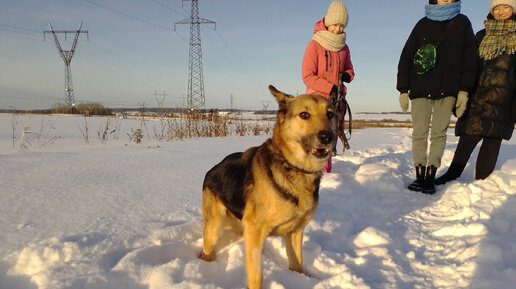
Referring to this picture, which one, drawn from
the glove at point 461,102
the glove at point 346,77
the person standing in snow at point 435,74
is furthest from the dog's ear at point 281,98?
the glove at point 461,102

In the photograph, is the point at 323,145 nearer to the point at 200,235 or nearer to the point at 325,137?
the point at 325,137

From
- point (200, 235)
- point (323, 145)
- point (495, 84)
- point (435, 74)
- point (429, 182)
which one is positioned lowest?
point (200, 235)

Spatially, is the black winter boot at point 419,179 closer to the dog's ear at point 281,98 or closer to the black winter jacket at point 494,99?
the black winter jacket at point 494,99

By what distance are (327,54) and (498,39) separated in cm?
251

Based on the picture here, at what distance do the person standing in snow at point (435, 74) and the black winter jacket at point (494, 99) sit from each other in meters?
0.35

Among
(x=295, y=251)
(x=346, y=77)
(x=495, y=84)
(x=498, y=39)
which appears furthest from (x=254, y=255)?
(x=498, y=39)

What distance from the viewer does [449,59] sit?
13.6 feet

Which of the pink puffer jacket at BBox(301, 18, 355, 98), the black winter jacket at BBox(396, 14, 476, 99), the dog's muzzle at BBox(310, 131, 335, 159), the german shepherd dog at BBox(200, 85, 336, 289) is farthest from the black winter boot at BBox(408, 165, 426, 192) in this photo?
the dog's muzzle at BBox(310, 131, 335, 159)

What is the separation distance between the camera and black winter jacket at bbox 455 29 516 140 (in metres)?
4.25

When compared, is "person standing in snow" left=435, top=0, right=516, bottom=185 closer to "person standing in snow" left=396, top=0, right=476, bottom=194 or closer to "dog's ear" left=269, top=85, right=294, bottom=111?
"person standing in snow" left=396, top=0, right=476, bottom=194

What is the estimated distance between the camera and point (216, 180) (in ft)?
8.59

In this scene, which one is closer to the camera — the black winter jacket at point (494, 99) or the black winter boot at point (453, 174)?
the black winter jacket at point (494, 99)

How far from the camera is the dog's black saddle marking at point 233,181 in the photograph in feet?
7.72

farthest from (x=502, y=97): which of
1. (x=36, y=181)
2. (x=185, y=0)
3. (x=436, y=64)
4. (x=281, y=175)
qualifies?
(x=185, y=0)
